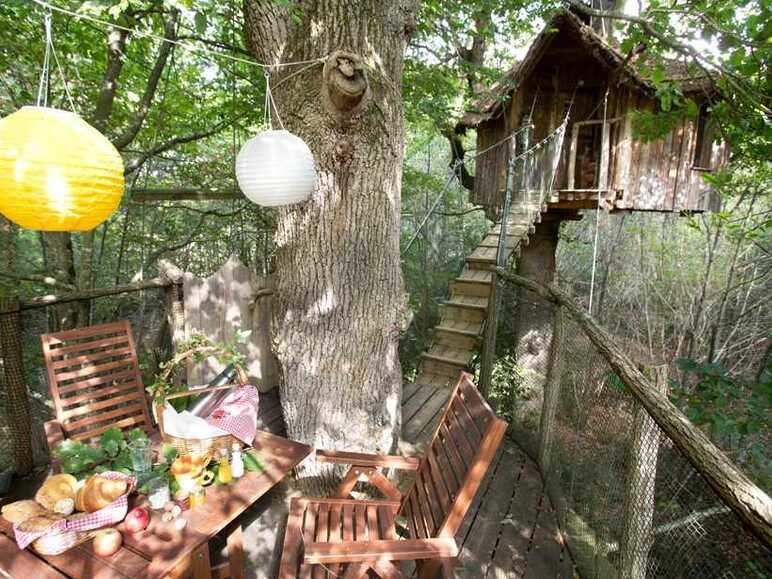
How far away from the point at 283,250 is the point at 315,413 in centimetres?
108

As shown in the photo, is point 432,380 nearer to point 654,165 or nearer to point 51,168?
point 51,168

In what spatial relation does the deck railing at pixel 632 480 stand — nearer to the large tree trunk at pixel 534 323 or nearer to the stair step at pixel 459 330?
the large tree trunk at pixel 534 323

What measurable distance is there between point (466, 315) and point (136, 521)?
166 inches

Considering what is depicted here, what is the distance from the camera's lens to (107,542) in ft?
5.15

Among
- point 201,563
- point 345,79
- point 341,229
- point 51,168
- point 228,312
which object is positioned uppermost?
point 345,79

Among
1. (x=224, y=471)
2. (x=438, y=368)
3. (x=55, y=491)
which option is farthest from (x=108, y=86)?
(x=438, y=368)

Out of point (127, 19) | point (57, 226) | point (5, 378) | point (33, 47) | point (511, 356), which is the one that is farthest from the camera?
point (511, 356)

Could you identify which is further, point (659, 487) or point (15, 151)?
point (659, 487)

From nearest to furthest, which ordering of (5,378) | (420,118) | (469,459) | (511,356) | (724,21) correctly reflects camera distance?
(469,459) → (5,378) → (724,21) → (420,118) → (511,356)

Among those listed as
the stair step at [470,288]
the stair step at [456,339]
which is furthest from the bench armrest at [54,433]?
the stair step at [470,288]

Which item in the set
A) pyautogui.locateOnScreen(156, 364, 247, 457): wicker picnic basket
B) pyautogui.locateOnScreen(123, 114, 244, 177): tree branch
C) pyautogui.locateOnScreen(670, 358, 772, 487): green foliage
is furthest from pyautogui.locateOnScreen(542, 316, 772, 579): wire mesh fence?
pyautogui.locateOnScreen(123, 114, 244, 177): tree branch

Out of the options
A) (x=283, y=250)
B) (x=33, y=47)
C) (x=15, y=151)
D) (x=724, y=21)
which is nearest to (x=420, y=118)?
(x=724, y=21)

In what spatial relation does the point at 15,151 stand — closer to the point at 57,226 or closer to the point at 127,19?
the point at 57,226

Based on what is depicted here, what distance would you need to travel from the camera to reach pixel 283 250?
8.70 ft
